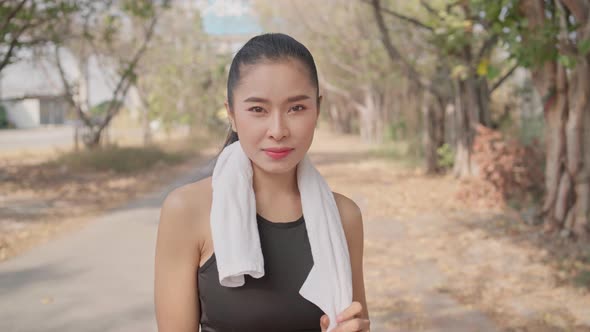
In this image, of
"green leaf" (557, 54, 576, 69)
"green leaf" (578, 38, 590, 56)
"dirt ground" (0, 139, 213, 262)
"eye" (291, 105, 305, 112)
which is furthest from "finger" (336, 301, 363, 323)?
"dirt ground" (0, 139, 213, 262)

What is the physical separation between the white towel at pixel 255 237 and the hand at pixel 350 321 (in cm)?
2

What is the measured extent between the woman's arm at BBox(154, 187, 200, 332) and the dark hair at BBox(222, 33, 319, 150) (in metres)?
0.37

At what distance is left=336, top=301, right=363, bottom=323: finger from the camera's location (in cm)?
182

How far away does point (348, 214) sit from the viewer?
2135 millimetres

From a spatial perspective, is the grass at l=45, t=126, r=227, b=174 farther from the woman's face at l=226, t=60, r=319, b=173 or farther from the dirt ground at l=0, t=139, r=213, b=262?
the woman's face at l=226, t=60, r=319, b=173

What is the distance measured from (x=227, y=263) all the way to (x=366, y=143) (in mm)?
25614

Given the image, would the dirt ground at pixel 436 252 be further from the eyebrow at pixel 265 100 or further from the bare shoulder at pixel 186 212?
the eyebrow at pixel 265 100

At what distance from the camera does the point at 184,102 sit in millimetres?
24578

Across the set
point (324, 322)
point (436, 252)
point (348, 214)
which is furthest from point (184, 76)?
point (324, 322)

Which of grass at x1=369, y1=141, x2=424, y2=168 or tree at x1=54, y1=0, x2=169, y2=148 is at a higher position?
tree at x1=54, y1=0, x2=169, y2=148

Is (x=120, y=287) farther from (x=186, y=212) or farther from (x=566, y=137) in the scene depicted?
(x=566, y=137)

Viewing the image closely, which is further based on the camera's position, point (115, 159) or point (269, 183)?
point (115, 159)

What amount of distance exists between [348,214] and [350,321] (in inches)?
16.7

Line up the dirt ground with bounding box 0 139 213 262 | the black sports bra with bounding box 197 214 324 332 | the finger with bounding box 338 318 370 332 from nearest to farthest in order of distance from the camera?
1. the finger with bounding box 338 318 370 332
2. the black sports bra with bounding box 197 214 324 332
3. the dirt ground with bounding box 0 139 213 262
